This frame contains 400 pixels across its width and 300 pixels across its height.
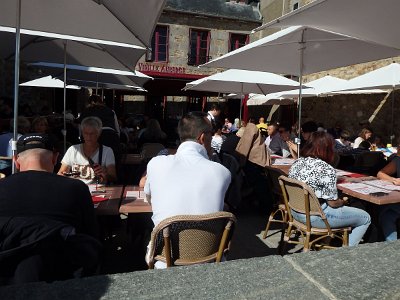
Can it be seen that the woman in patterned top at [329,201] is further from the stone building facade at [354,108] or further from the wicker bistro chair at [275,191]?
the stone building facade at [354,108]

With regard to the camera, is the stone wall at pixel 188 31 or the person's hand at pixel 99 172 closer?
the person's hand at pixel 99 172

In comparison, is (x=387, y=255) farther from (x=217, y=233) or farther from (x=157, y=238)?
(x=157, y=238)

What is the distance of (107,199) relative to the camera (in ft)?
10.5

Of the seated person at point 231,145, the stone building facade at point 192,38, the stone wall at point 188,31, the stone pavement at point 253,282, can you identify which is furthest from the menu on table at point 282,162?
the stone wall at point 188,31

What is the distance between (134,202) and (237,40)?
2035 centimetres

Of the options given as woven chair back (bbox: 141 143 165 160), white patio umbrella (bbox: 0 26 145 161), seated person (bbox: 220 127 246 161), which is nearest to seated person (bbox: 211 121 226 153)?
seated person (bbox: 220 127 246 161)

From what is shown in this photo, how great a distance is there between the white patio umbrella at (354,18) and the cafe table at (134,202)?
1906mm

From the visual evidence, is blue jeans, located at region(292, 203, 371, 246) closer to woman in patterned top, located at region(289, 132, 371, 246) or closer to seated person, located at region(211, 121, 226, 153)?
woman in patterned top, located at region(289, 132, 371, 246)

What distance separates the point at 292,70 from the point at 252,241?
10.3 ft

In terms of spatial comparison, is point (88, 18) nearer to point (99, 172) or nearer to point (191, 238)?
point (99, 172)

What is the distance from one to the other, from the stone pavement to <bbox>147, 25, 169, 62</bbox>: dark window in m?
20.3

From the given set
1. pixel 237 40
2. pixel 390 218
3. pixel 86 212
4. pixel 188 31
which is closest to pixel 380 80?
pixel 390 218

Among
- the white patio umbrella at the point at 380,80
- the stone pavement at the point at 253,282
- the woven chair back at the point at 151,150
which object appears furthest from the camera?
the white patio umbrella at the point at 380,80

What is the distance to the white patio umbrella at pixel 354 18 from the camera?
3.09 metres
